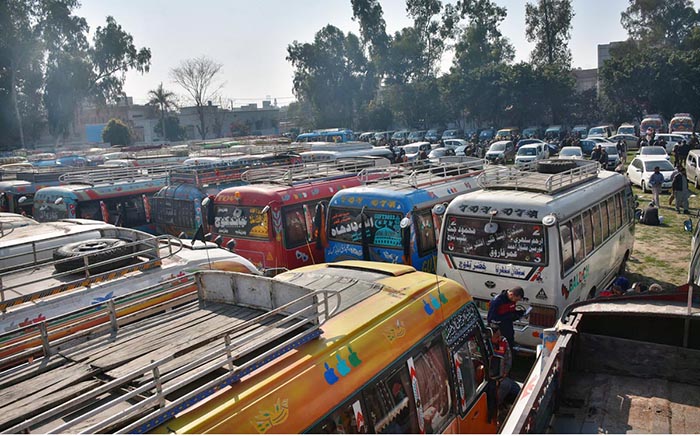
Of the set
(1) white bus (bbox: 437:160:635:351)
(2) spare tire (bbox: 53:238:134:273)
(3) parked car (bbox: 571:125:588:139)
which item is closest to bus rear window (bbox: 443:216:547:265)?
(1) white bus (bbox: 437:160:635:351)

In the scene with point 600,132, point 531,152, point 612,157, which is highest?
point 600,132

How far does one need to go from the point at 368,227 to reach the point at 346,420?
6.26m

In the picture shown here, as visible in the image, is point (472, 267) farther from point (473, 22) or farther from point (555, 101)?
point (473, 22)

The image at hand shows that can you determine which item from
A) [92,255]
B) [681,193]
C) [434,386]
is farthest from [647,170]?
[92,255]

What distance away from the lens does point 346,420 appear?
3400 millimetres

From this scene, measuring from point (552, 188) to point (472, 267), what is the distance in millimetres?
1762

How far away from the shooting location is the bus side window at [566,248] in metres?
7.58

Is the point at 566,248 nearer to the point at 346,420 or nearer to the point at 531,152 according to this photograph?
the point at 346,420

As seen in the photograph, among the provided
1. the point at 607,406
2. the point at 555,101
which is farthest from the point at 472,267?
the point at 555,101

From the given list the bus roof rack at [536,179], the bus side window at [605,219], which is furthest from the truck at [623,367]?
the bus side window at [605,219]

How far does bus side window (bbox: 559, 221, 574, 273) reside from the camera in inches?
299

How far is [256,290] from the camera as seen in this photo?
4223mm

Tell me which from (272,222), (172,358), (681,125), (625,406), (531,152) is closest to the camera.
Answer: (172,358)

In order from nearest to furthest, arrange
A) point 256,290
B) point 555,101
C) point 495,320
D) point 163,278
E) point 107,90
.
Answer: point 256,290, point 163,278, point 495,320, point 555,101, point 107,90
